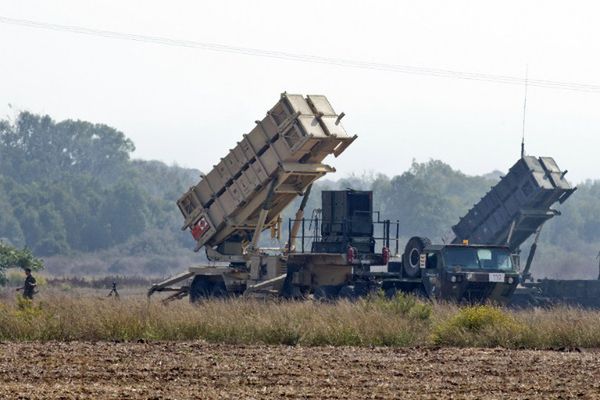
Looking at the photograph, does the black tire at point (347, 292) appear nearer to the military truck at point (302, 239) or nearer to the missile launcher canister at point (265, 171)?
the military truck at point (302, 239)

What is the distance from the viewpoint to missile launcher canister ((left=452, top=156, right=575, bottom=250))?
132 feet

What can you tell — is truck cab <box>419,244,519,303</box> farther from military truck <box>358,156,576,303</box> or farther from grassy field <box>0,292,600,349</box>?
grassy field <box>0,292,600,349</box>

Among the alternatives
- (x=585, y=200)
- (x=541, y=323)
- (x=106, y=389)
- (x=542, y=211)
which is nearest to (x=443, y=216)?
(x=585, y=200)

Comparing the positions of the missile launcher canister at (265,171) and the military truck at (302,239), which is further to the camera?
the missile launcher canister at (265,171)

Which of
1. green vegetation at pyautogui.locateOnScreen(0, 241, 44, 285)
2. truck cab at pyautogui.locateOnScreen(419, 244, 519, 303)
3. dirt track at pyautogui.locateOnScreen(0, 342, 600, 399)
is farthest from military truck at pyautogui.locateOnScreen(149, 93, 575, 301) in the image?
green vegetation at pyautogui.locateOnScreen(0, 241, 44, 285)

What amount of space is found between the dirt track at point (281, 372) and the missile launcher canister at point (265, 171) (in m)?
11.5

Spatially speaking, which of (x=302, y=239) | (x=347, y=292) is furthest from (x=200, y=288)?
(x=347, y=292)

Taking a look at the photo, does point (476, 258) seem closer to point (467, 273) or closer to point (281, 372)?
point (467, 273)

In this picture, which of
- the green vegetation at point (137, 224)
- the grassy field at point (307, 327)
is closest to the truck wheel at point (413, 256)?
the grassy field at point (307, 327)

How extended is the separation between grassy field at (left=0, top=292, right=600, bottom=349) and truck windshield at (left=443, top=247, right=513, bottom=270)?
17.9 ft

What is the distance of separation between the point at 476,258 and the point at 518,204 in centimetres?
797

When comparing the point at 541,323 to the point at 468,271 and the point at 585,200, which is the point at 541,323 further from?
the point at 585,200

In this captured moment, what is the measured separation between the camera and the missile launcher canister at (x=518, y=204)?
4012 centimetres

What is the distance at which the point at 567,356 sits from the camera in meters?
22.6
